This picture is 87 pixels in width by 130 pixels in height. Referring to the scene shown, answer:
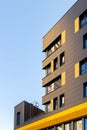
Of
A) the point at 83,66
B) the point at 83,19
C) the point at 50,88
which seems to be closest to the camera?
the point at 83,66

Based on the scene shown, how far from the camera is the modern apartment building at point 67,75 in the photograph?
5081 cm

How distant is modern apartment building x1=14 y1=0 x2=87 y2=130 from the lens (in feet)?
167

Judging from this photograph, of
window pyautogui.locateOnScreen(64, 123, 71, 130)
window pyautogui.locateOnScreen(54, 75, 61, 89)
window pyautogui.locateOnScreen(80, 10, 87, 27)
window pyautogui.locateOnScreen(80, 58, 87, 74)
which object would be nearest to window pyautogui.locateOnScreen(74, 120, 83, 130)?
window pyautogui.locateOnScreen(64, 123, 71, 130)

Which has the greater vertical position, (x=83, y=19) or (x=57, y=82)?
(x=83, y=19)

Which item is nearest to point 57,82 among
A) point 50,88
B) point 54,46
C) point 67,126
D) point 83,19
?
point 50,88

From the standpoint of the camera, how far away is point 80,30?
174 feet

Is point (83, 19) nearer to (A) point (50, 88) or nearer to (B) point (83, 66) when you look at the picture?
(B) point (83, 66)

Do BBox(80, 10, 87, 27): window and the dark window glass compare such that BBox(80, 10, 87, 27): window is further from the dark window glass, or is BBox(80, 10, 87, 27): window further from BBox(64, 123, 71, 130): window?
BBox(64, 123, 71, 130): window

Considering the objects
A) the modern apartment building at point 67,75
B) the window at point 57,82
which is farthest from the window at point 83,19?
the window at point 57,82

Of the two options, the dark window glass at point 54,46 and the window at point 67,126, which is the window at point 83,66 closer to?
the window at point 67,126

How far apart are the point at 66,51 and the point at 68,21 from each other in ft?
12.7

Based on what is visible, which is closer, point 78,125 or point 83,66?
point 78,125

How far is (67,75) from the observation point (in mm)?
56531

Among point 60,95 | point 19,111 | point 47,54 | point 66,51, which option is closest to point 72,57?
point 66,51
